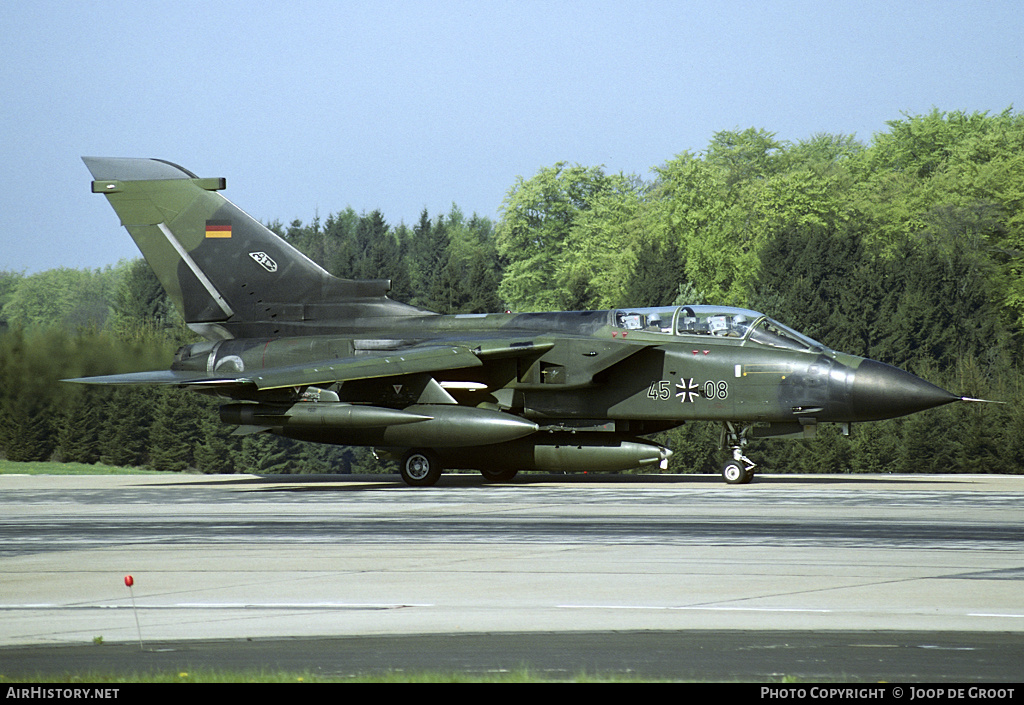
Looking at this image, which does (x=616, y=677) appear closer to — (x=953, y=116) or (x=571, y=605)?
(x=571, y=605)

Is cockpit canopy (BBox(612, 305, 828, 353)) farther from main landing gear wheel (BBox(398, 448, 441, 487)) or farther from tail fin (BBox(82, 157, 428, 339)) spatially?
tail fin (BBox(82, 157, 428, 339))

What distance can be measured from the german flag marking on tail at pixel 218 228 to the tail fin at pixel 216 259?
21 mm

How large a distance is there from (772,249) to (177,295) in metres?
41.6

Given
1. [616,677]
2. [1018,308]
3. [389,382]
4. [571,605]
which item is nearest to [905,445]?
[389,382]

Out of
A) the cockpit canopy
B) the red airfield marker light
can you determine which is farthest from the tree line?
the red airfield marker light

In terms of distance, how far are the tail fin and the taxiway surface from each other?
22.4 feet

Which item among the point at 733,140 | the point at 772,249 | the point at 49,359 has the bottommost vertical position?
the point at 49,359

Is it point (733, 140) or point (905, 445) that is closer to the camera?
point (905, 445)

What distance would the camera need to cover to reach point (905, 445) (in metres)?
31.8

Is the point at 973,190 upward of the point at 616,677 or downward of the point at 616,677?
upward

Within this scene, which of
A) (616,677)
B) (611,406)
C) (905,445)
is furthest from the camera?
(905,445)

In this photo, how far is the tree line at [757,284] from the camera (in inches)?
1169

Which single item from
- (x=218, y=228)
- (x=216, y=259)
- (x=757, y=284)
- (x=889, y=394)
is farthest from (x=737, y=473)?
(x=757, y=284)

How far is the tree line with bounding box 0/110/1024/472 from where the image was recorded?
2970 cm
